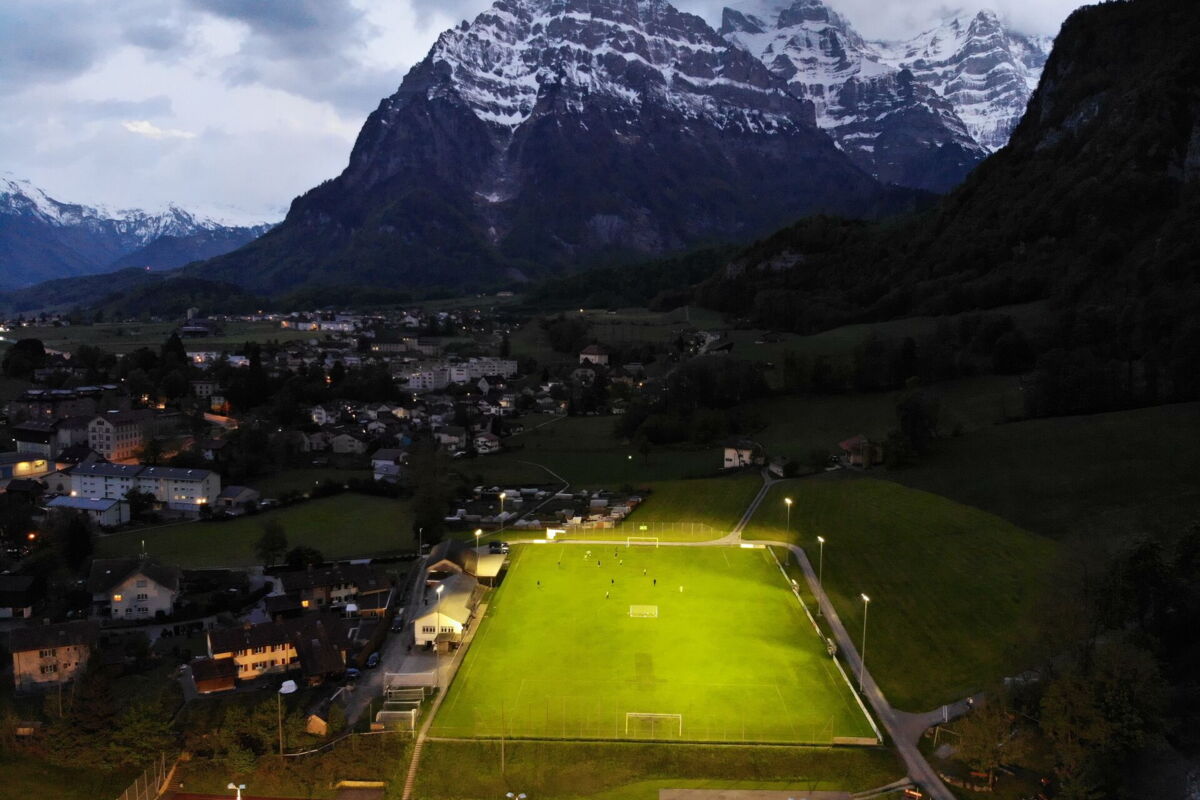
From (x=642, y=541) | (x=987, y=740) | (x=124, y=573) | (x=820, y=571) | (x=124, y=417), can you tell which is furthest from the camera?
(x=124, y=417)

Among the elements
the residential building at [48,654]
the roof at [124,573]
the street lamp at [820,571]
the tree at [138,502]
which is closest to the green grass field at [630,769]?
the street lamp at [820,571]

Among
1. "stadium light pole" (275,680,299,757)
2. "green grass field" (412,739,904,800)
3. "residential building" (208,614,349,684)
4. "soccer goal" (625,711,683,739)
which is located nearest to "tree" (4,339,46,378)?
"residential building" (208,614,349,684)

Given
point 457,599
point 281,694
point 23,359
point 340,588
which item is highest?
point 23,359

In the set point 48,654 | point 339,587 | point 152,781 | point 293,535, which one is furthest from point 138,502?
point 152,781

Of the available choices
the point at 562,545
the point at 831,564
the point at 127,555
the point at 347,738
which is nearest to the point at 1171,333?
the point at 831,564

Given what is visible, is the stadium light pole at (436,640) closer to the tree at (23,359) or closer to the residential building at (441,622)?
the residential building at (441,622)

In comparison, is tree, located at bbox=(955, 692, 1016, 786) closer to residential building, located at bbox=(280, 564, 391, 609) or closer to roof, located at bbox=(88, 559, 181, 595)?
residential building, located at bbox=(280, 564, 391, 609)

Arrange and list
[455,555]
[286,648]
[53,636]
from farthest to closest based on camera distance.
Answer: [455,555] → [286,648] → [53,636]

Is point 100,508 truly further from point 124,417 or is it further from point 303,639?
point 303,639
